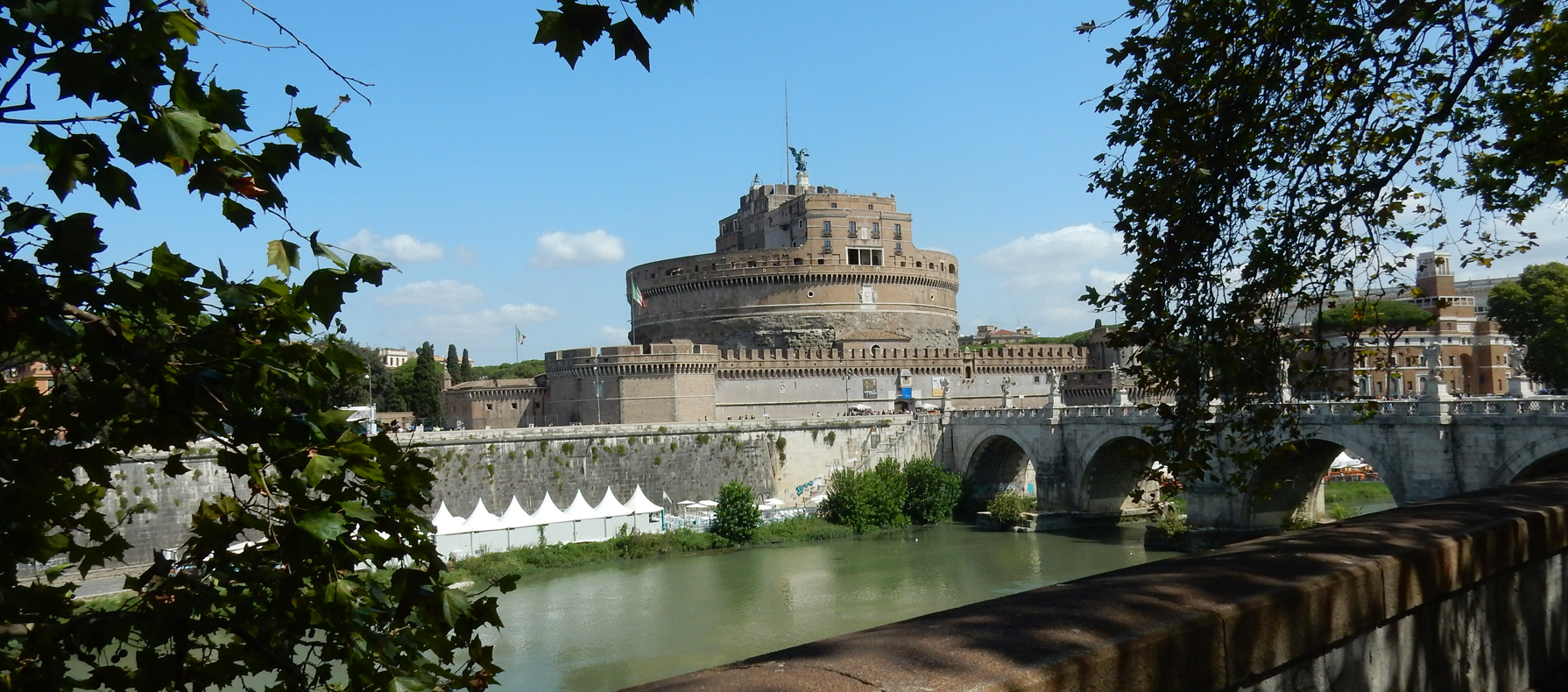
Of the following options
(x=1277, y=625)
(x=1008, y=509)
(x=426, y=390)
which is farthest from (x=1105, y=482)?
(x=1277, y=625)

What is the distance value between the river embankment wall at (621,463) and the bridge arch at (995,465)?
151 centimetres

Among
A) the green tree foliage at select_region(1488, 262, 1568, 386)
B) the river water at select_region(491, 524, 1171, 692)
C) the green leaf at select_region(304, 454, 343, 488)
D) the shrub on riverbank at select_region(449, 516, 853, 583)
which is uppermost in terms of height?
the green tree foliage at select_region(1488, 262, 1568, 386)

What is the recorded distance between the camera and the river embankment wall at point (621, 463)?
23.5 m

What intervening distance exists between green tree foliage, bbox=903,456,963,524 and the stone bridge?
7.28ft

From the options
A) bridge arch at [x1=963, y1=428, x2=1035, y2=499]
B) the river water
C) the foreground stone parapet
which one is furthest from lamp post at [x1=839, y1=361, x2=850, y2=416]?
the foreground stone parapet

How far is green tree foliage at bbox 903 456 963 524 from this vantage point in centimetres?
3031

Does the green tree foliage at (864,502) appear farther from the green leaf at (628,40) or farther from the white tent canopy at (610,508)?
the green leaf at (628,40)

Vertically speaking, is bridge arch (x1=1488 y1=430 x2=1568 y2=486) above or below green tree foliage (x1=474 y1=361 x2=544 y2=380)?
below

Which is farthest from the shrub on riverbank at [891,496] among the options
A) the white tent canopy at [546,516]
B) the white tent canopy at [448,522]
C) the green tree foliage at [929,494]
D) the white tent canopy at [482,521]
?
the white tent canopy at [448,522]

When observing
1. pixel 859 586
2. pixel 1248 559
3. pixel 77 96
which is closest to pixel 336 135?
pixel 77 96

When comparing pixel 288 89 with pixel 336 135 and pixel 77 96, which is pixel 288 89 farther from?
pixel 77 96

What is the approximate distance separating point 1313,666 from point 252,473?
2384mm

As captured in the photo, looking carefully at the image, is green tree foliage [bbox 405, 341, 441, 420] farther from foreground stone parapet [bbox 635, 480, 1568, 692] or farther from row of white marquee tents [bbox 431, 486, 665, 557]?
foreground stone parapet [bbox 635, 480, 1568, 692]

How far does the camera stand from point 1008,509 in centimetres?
2880
